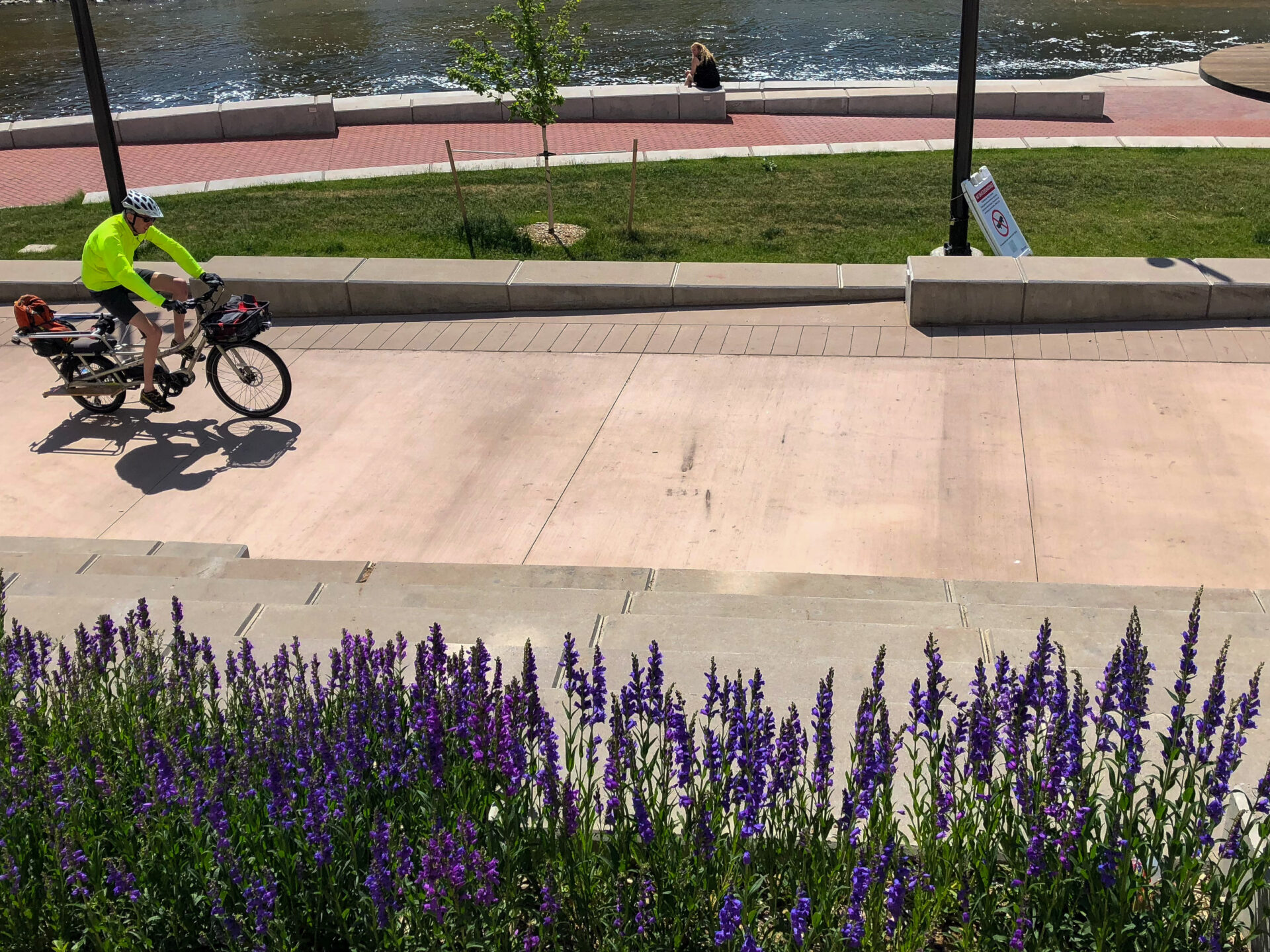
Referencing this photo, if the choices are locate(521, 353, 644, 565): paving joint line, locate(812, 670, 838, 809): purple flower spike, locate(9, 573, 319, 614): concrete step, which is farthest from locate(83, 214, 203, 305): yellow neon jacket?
locate(812, 670, 838, 809): purple flower spike

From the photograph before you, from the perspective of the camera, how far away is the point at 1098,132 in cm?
1803

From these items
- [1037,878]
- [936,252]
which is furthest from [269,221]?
[1037,878]

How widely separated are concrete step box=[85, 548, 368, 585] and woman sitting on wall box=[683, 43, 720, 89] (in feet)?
47.8

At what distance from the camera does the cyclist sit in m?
8.87

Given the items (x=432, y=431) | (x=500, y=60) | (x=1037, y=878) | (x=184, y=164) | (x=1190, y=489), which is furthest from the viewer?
(x=184, y=164)

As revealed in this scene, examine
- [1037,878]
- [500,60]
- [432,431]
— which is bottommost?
[432,431]

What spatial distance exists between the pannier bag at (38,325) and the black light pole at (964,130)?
7.29 m

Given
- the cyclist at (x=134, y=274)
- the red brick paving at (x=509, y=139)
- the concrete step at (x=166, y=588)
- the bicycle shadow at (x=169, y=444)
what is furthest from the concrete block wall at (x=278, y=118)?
the concrete step at (x=166, y=588)

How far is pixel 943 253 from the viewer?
11594 millimetres

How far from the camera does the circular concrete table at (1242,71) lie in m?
11.0

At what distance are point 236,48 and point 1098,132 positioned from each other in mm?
23580

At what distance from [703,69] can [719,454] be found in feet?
42.2

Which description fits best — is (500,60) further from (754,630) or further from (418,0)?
(418,0)

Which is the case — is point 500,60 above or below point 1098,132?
above
